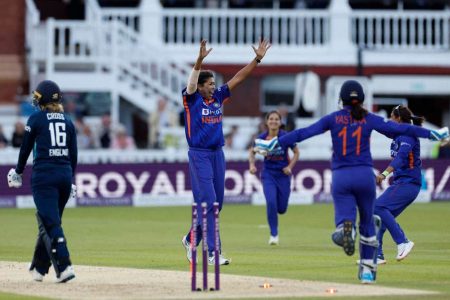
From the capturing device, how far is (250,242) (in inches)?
899

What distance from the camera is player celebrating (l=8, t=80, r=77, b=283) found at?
15.5 meters

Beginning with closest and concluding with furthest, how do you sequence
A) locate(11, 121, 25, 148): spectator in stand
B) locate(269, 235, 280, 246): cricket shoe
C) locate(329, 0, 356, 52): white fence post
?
locate(269, 235, 280, 246): cricket shoe
locate(11, 121, 25, 148): spectator in stand
locate(329, 0, 356, 52): white fence post

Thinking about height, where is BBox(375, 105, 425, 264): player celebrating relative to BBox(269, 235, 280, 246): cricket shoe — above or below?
above

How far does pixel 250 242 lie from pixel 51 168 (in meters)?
7.71

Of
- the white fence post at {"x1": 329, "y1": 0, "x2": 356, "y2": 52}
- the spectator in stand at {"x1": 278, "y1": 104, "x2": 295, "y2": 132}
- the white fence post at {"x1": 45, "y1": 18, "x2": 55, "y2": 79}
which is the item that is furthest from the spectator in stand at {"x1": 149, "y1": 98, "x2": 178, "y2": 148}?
the white fence post at {"x1": 329, "y1": 0, "x2": 356, "y2": 52}

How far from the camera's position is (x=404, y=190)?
18719 mm

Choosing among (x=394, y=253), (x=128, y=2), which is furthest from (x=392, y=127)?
(x=128, y=2)

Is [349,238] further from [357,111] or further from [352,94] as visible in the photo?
[352,94]

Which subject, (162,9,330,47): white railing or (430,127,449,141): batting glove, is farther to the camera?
(162,9,330,47): white railing

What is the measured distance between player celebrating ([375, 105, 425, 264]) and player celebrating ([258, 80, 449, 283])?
10.1 feet

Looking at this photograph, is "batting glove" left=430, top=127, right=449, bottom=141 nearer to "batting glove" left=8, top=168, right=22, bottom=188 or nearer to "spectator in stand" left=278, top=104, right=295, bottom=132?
"batting glove" left=8, top=168, right=22, bottom=188

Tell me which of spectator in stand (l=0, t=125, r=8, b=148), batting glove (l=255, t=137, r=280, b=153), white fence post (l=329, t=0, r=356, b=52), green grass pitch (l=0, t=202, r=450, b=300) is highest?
white fence post (l=329, t=0, r=356, b=52)

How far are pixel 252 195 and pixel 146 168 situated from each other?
266 cm

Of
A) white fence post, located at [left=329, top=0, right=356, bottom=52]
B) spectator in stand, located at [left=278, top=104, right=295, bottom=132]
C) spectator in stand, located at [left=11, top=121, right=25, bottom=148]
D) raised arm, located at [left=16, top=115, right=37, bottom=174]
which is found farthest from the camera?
white fence post, located at [left=329, top=0, right=356, bottom=52]
